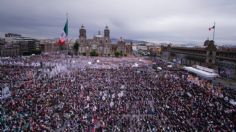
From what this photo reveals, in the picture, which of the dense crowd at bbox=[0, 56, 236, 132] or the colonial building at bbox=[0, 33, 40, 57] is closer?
the dense crowd at bbox=[0, 56, 236, 132]

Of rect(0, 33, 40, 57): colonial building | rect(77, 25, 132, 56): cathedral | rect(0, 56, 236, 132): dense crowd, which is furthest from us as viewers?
rect(77, 25, 132, 56): cathedral

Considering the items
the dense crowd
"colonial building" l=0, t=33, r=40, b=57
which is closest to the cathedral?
"colonial building" l=0, t=33, r=40, b=57

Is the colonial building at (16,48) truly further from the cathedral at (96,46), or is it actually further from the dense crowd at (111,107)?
the dense crowd at (111,107)

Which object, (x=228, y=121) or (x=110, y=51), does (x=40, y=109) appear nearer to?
(x=228, y=121)

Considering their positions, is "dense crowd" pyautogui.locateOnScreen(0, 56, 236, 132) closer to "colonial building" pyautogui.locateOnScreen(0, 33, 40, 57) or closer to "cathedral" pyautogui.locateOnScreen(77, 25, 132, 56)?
"colonial building" pyautogui.locateOnScreen(0, 33, 40, 57)

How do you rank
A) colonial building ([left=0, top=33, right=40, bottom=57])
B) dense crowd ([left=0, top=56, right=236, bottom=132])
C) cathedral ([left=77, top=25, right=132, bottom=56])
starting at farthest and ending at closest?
cathedral ([left=77, top=25, right=132, bottom=56])
colonial building ([left=0, top=33, right=40, bottom=57])
dense crowd ([left=0, top=56, right=236, bottom=132])

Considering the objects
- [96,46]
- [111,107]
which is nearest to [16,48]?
[96,46]

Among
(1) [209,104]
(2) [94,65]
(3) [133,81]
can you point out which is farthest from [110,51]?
(1) [209,104]

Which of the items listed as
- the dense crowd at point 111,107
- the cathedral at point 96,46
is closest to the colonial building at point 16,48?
the cathedral at point 96,46
